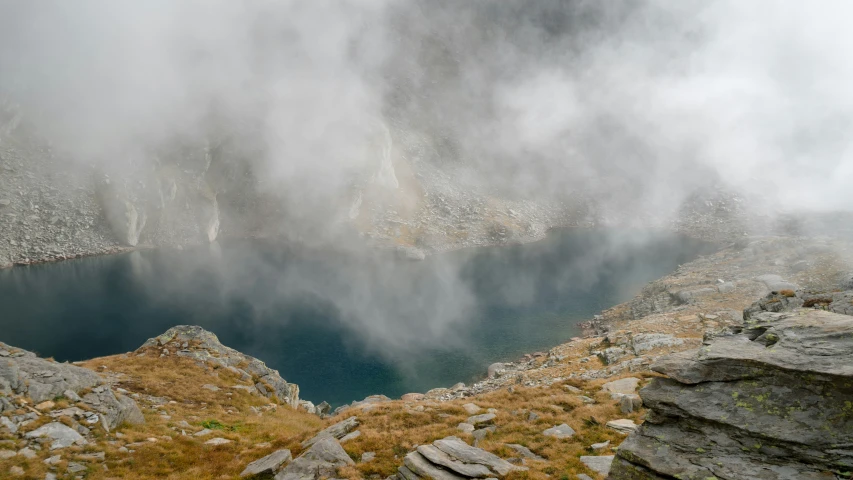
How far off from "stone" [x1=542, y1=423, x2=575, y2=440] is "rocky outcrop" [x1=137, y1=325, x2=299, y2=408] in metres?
21.7

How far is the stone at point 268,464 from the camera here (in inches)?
639

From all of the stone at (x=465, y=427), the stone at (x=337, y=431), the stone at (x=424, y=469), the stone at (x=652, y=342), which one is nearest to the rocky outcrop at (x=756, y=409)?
the stone at (x=424, y=469)

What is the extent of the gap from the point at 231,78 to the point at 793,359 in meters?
184

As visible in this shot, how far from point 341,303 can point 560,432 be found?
2656 inches

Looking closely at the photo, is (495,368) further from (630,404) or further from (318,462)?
(318,462)

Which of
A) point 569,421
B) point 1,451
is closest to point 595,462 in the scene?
point 569,421

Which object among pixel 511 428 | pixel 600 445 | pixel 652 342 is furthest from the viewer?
pixel 652 342

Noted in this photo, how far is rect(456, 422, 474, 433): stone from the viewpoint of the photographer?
64.0 ft

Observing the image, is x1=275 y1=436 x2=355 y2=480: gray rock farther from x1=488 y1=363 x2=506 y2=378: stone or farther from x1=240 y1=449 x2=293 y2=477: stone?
x1=488 y1=363 x2=506 y2=378: stone

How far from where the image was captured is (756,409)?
9992 mm

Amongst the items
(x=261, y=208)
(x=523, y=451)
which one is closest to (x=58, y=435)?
(x=523, y=451)

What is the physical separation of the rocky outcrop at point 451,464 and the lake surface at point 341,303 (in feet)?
118

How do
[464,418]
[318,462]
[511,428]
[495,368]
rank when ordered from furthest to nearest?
1. [495,368]
2. [464,418]
3. [511,428]
4. [318,462]

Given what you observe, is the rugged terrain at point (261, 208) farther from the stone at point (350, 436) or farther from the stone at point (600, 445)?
the stone at point (600, 445)
